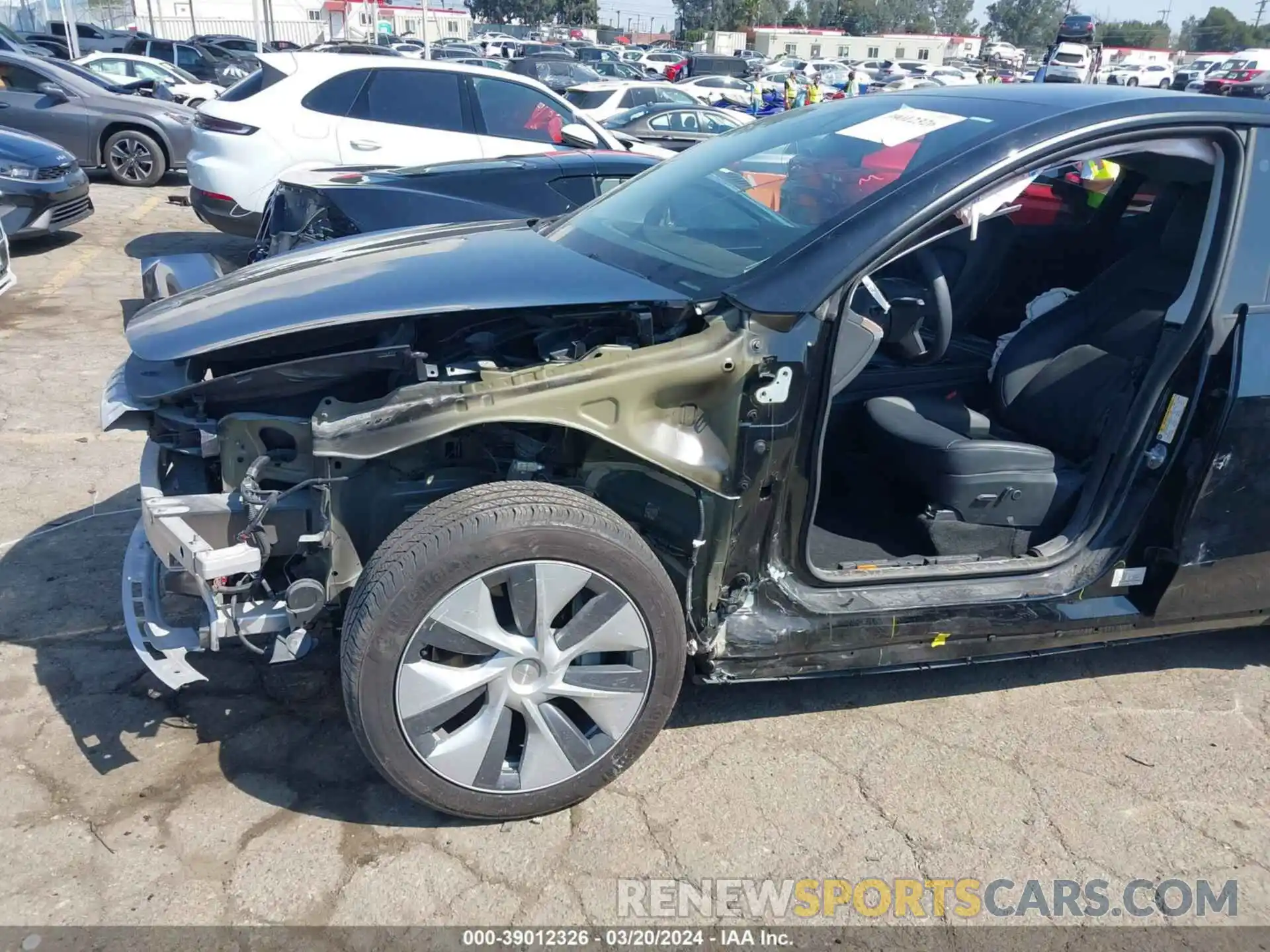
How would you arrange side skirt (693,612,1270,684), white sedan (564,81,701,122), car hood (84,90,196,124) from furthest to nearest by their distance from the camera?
1. white sedan (564,81,701,122)
2. car hood (84,90,196,124)
3. side skirt (693,612,1270,684)

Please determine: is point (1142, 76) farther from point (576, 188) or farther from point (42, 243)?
point (42, 243)

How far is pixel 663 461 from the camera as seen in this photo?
2.38 m

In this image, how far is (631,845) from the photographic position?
8.11 ft

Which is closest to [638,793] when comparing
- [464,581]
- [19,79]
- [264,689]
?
[464,581]

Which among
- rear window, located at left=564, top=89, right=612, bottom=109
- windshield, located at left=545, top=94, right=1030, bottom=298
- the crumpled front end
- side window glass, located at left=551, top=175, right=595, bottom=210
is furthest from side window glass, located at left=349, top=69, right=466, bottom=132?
rear window, located at left=564, top=89, right=612, bottom=109

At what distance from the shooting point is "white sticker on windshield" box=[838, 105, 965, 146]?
2838mm

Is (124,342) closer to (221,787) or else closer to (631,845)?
(221,787)

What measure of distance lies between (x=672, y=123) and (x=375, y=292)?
36.7 feet

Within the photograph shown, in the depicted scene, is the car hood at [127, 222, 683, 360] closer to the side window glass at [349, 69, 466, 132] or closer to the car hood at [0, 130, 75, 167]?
the side window glass at [349, 69, 466, 132]

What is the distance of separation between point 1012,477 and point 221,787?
245 cm

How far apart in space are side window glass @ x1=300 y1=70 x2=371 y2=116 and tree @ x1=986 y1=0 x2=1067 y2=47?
9505 cm

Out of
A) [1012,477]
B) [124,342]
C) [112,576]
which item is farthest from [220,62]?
[1012,477]

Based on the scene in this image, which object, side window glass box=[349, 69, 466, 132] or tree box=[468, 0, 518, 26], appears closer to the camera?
side window glass box=[349, 69, 466, 132]

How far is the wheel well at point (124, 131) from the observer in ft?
37.6
